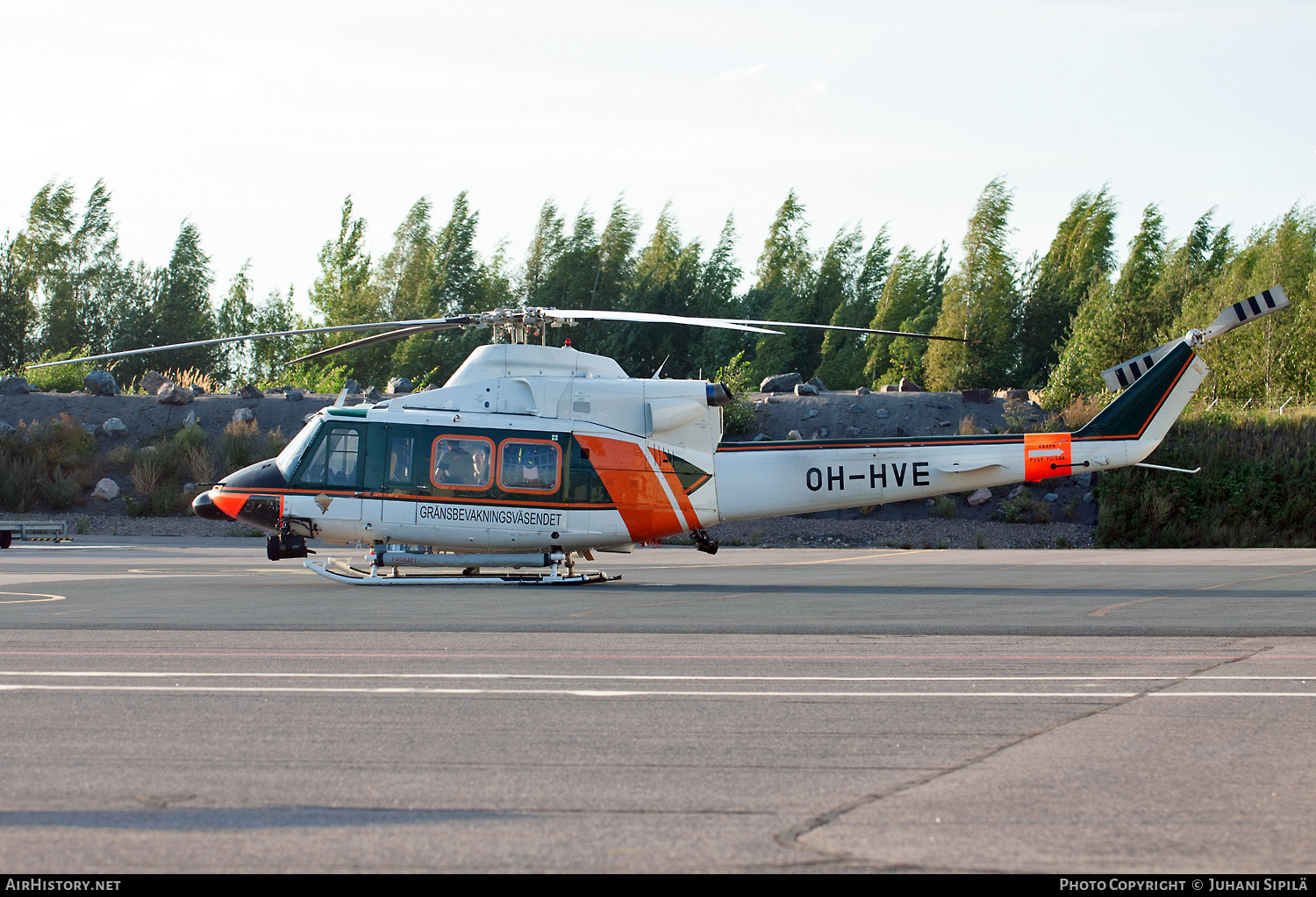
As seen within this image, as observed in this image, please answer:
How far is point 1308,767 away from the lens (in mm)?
5699

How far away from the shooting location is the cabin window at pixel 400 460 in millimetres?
15914

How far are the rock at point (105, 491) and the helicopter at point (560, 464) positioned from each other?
1569 centimetres

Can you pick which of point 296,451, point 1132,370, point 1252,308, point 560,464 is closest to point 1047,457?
point 1132,370

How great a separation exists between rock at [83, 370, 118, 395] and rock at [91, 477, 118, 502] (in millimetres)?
6662

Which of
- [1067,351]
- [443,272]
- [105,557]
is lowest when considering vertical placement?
[105,557]

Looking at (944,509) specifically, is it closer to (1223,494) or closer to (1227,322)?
(1223,494)

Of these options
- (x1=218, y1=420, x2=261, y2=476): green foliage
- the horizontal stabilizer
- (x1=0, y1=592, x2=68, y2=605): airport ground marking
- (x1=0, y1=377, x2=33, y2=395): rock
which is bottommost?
(x1=0, y1=592, x2=68, y2=605): airport ground marking

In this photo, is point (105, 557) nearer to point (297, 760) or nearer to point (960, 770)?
point (297, 760)

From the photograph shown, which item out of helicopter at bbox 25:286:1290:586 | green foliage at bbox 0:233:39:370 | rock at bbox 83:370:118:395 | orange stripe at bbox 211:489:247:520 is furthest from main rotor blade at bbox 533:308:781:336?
green foliage at bbox 0:233:39:370

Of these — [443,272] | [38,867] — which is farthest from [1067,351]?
[38,867]

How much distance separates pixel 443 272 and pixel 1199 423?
38.2 meters

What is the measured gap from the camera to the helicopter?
15922 millimetres

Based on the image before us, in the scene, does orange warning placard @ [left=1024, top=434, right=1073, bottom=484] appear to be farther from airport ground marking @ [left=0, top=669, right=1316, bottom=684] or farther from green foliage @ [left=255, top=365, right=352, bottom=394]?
green foliage @ [left=255, top=365, right=352, bottom=394]

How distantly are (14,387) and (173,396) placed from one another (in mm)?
5693
